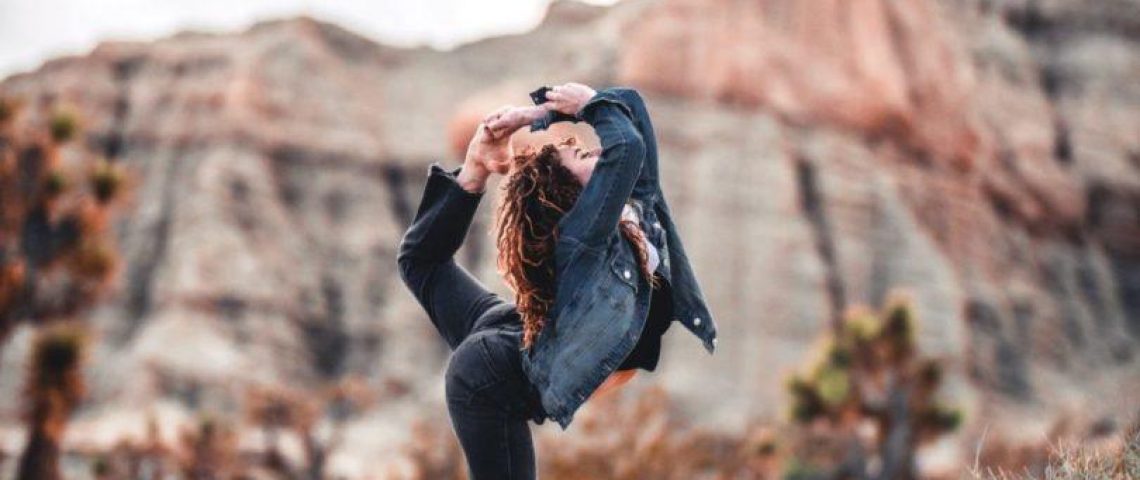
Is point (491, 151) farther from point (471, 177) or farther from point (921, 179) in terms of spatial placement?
point (921, 179)

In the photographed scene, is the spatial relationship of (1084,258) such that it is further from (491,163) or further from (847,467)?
(491,163)

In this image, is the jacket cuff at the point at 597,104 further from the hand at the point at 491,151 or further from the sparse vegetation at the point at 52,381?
the sparse vegetation at the point at 52,381

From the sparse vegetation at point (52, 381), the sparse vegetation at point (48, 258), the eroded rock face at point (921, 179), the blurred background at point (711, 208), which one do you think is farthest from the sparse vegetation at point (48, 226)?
the eroded rock face at point (921, 179)

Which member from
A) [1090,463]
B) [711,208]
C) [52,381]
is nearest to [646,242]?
[1090,463]

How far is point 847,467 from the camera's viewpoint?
17.0 m

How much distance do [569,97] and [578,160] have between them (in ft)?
0.54

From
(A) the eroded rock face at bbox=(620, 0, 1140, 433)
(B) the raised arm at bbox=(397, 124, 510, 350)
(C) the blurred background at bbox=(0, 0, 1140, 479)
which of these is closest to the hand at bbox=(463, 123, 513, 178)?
(B) the raised arm at bbox=(397, 124, 510, 350)

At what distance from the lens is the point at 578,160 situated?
10.9ft

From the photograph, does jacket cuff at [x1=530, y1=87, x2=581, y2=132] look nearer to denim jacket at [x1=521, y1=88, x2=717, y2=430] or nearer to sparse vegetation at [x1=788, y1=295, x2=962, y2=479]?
denim jacket at [x1=521, y1=88, x2=717, y2=430]

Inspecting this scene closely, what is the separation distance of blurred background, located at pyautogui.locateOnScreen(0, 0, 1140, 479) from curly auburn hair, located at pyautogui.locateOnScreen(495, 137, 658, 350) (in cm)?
2029

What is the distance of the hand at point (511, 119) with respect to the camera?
330 cm

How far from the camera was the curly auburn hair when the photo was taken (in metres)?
3.21

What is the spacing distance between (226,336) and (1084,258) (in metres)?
28.5

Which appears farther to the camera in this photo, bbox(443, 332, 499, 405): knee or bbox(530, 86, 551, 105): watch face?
bbox(530, 86, 551, 105): watch face
